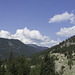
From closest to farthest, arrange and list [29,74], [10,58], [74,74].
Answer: [74,74] → [29,74] → [10,58]

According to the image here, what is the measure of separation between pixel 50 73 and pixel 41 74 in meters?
4.11

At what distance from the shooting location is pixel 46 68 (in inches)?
1960

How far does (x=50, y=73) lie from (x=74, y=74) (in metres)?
9.28

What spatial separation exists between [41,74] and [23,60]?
14153 mm

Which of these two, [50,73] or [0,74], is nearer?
[50,73]

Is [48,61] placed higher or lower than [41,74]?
higher

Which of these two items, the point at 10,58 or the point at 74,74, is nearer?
the point at 74,74

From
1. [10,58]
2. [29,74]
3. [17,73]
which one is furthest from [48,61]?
[10,58]

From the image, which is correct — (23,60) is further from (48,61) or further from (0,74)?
(48,61)

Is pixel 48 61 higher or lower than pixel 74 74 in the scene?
higher

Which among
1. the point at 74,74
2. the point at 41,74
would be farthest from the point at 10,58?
the point at 74,74

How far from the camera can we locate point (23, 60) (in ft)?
204

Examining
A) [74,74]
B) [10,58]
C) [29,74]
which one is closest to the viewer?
[74,74]

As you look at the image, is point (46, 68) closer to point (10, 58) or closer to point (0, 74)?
point (0, 74)
